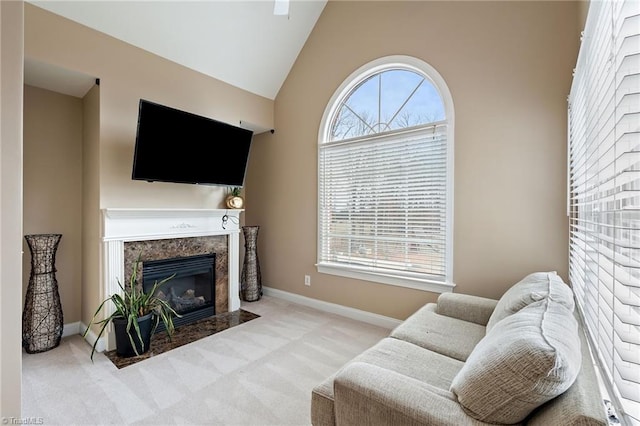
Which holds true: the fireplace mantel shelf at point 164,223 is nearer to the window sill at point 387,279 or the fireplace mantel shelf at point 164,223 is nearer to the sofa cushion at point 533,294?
the window sill at point 387,279

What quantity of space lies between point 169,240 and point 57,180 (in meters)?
1.21

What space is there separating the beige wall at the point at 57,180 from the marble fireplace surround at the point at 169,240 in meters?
0.74

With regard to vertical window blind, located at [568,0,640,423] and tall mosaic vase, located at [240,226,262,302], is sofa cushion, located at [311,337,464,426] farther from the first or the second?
tall mosaic vase, located at [240,226,262,302]

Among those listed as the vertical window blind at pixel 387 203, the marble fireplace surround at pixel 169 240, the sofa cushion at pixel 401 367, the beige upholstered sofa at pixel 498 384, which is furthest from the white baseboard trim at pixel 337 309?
the beige upholstered sofa at pixel 498 384

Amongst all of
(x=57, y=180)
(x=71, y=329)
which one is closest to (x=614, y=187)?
(x=57, y=180)

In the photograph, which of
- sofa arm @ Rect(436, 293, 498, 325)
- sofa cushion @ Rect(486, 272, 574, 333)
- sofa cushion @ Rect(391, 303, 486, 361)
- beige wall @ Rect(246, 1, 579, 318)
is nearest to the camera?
sofa cushion @ Rect(486, 272, 574, 333)

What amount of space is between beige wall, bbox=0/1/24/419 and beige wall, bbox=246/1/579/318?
9.42 ft

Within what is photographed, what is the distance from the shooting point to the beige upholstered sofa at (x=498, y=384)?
3.13 ft

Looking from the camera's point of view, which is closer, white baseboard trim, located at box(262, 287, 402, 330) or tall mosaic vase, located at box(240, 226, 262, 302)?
white baseboard trim, located at box(262, 287, 402, 330)

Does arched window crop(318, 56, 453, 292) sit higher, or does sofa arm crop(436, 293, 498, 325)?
arched window crop(318, 56, 453, 292)

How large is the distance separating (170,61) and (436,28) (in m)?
2.73

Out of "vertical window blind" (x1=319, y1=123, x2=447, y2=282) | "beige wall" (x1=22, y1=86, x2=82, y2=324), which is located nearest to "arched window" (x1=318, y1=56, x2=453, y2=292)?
"vertical window blind" (x1=319, y1=123, x2=447, y2=282)

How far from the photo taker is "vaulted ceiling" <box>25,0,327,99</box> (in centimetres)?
261

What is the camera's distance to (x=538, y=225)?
2426 millimetres
